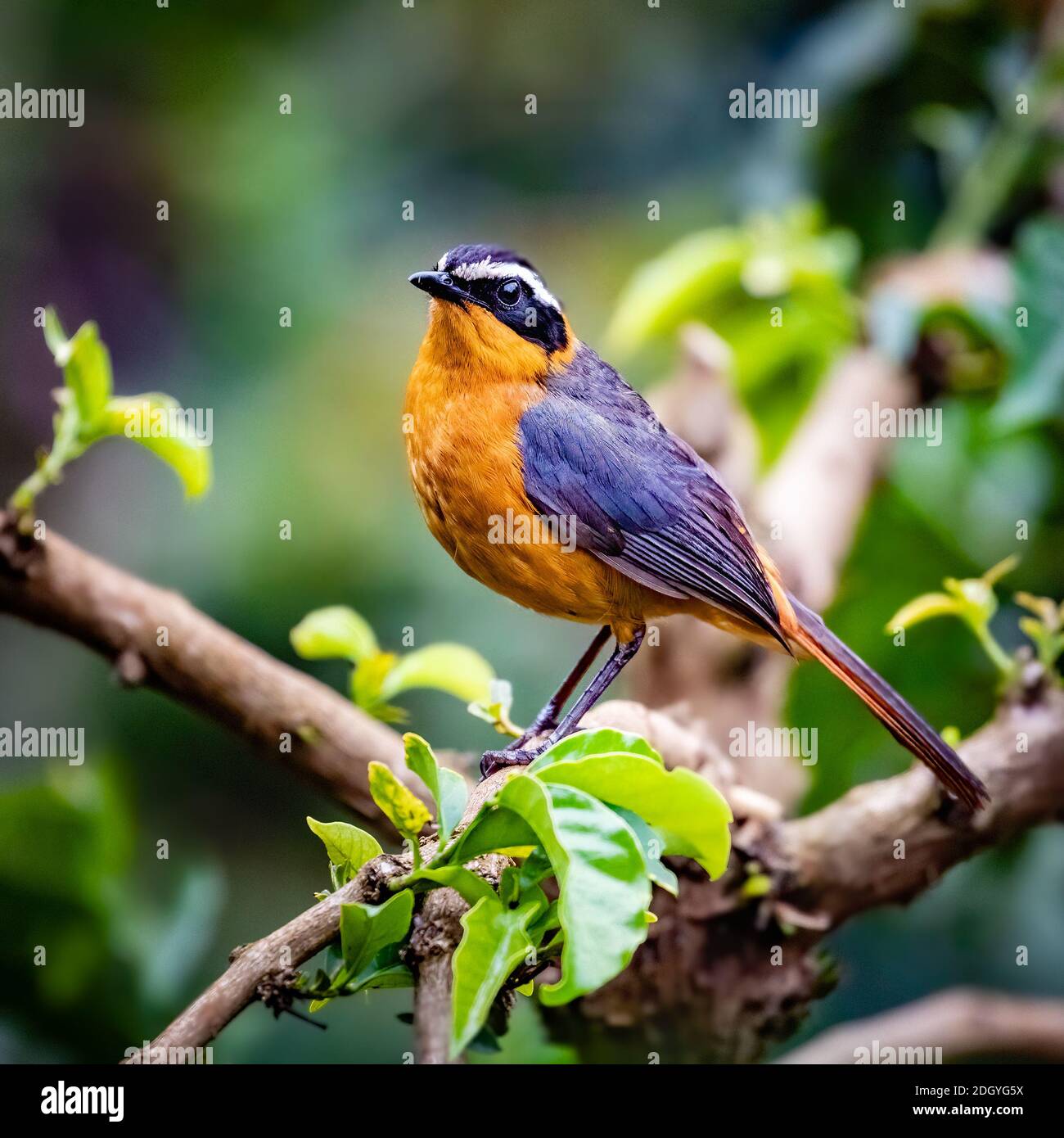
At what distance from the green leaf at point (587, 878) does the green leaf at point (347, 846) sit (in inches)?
7.9

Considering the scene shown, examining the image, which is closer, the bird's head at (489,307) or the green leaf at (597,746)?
the green leaf at (597,746)

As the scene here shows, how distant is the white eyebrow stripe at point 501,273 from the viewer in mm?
1762

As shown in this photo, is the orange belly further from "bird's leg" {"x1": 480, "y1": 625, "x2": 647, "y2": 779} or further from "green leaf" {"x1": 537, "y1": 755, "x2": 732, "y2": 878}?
"green leaf" {"x1": 537, "y1": 755, "x2": 732, "y2": 878}

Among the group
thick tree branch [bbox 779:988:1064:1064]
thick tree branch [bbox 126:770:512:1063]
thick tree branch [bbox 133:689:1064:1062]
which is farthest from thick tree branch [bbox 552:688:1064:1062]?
thick tree branch [bbox 126:770:512:1063]

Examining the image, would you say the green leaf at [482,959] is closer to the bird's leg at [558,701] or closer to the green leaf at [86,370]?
the bird's leg at [558,701]

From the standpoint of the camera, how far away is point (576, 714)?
171 cm

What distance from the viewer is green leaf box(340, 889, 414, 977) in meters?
1.01

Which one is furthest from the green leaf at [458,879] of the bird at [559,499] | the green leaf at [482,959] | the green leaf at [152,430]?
the green leaf at [152,430]

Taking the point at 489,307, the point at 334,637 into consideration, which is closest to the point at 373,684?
the point at 334,637

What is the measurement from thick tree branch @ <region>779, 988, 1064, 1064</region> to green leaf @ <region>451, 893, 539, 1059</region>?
1123mm

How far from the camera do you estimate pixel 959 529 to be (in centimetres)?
264
